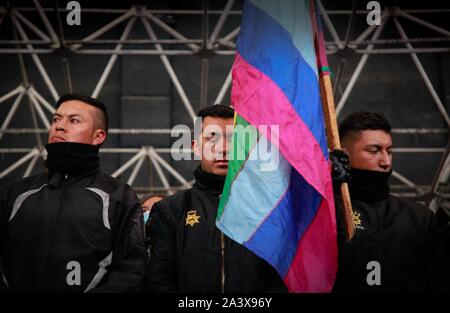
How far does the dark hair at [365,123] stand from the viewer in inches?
114

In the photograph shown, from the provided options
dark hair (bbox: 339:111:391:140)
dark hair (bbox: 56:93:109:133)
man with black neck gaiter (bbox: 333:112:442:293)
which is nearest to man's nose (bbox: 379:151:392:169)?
man with black neck gaiter (bbox: 333:112:442:293)

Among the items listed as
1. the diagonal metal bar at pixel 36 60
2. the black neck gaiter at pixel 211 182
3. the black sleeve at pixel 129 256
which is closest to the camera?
the black sleeve at pixel 129 256

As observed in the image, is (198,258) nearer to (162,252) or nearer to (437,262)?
(162,252)

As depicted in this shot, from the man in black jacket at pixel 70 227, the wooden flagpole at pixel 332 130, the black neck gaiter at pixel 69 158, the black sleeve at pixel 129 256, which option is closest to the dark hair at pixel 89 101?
the man in black jacket at pixel 70 227

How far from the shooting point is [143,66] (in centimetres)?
721

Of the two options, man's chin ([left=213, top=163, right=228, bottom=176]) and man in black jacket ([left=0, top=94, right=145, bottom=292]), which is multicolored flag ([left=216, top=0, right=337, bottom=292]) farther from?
man in black jacket ([left=0, top=94, right=145, bottom=292])

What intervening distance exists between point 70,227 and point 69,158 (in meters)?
0.35

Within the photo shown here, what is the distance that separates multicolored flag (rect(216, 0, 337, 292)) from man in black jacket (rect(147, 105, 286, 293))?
18cm

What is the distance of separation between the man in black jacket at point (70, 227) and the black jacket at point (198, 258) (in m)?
0.12

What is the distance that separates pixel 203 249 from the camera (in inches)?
98.0

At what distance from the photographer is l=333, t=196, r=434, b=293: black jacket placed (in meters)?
2.61

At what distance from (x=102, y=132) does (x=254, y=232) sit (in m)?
1.02

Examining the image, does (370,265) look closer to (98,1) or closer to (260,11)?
(260,11)

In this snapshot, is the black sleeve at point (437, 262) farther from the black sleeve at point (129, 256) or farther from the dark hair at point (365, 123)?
the black sleeve at point (129, 256)
